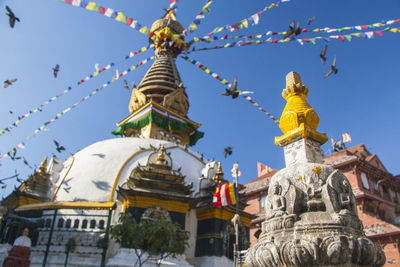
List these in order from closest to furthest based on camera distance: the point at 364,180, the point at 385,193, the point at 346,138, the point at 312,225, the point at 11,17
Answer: the point at 312,225 < the point at 11,17 < the point at 364,180 < the point at 385,193 < the point at 346,138

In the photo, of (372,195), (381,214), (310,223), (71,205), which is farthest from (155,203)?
(381,214)

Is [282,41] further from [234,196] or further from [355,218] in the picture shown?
[355,218]

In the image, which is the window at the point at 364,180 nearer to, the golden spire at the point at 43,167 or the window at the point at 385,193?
the window at the point at 385,193

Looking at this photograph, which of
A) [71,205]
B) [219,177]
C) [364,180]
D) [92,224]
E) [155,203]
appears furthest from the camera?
[364,180]

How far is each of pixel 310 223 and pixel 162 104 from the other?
20.0 m

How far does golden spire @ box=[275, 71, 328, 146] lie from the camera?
20.8 ft

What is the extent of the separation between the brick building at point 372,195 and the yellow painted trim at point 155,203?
24.2ft

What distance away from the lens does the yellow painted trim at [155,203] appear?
44.5ft

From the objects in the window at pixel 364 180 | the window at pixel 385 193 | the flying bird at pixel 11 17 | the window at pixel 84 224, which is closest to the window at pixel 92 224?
the window at pixel 84 224

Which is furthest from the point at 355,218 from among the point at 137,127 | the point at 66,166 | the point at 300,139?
the point at 137,127

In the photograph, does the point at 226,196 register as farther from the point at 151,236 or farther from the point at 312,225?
the point at 312,225

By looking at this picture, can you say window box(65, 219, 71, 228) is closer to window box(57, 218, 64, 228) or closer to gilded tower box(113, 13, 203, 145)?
window box(57, 218, 64, 228)

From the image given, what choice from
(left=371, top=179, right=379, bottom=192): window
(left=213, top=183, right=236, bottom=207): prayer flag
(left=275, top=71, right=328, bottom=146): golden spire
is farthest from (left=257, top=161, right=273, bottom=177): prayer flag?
(left=275, top=71, right=328, bottom=146): golden spire

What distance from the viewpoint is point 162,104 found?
23.9 metres
